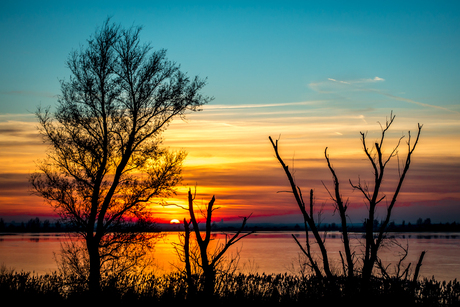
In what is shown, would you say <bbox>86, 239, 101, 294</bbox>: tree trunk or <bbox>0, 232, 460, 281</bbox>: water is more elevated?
<bbox>86, 239, 101, 294</bbox>: tree trunk

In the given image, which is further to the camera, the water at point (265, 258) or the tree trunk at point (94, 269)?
the water at point (265, 258)

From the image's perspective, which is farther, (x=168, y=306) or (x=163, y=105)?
(x=163, y=105)

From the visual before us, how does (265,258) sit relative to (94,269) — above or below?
below

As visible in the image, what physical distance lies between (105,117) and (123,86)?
1.68 m

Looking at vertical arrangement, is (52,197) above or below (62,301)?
above

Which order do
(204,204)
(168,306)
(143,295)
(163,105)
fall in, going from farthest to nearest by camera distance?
1. (163,105)
2. (143,295)
3. (168,306)
4. (204,204)

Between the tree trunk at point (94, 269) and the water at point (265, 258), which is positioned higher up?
the tree trunk at point (94, 269)

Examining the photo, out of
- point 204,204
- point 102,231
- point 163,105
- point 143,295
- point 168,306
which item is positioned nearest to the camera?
point 204,204

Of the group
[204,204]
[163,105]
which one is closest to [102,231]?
[163,105]

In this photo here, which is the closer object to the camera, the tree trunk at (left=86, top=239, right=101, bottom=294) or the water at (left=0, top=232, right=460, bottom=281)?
the tree trunk at (left=86, top=239, right=101, bottom=294)

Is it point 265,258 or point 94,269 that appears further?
point 265,258

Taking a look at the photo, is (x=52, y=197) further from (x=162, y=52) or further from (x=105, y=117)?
(x=162, y=52)

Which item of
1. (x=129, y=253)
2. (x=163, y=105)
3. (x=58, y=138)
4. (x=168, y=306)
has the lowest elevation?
(x=168, y=306)

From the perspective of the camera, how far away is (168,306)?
1452cm
